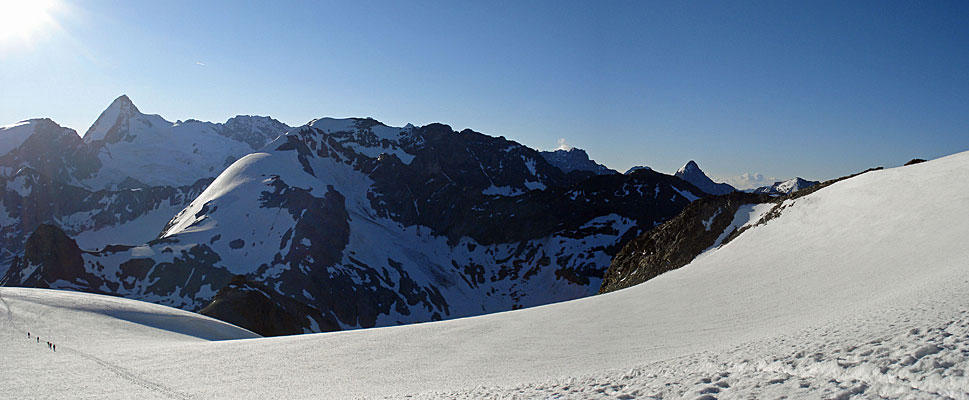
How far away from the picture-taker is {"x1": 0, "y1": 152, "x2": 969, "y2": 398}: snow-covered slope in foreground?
8820mm

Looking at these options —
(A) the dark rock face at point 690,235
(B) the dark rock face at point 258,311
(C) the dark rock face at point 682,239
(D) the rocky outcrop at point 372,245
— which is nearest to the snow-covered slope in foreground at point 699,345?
(A) the dark rock face at point 690,235

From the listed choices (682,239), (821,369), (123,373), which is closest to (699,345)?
(821,369)

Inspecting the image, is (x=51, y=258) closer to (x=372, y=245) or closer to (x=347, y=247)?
(x=347, y=247)

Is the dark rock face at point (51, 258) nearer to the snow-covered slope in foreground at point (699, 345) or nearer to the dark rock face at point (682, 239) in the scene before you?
the snow-covered slope in foreground at point (699, 345)

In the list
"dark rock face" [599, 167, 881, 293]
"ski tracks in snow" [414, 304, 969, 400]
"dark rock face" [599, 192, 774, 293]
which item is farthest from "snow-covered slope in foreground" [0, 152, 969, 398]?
"dark rock face" [599, 192, 774, 293]

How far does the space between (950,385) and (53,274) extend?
108m

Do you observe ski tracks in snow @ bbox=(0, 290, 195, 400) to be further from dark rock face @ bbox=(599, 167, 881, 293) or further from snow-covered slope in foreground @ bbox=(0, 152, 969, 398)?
dark rock face @ bbox=(599, 167, 881, 293)

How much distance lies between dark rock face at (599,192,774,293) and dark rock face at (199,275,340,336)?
39.4m

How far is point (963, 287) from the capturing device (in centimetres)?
1287

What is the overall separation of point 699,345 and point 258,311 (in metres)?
56.3

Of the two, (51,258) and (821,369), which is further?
(51,258)

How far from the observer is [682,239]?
145 ft

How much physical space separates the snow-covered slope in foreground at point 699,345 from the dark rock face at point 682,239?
40.3 ft

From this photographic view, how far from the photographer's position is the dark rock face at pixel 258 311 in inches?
2199
